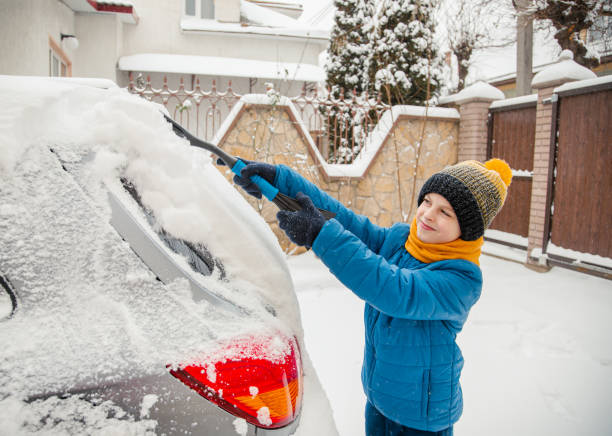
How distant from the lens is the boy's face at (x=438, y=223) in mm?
1272

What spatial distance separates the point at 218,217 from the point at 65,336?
17.3 inches

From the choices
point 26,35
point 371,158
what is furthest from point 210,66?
point 371,158

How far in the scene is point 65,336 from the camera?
857 mm

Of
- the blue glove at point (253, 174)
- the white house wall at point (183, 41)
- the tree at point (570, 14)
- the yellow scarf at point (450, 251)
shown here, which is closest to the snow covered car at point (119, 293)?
the blue glove at point (253, 174)

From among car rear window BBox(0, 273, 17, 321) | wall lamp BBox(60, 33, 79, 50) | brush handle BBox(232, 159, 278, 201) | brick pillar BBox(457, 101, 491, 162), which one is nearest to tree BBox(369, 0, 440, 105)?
brick pillar BBox(457, 101, 491, 162)

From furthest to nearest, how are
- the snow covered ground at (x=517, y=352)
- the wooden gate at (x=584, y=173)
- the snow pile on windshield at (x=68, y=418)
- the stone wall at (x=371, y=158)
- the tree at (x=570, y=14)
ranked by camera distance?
the tree at (x=570, y=14)
the stone wall at (x=371, y=158)
the wooden gate at (x=584, y=173)
the snow covered ground at (x=517, y=352)
the snow pile on windshield at (x=68, y=418)

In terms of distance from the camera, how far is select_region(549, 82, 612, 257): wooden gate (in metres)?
4.21

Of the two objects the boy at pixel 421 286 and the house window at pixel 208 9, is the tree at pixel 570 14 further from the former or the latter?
the house window at pixel 208 9

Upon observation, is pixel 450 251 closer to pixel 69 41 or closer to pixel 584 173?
pixel 584 173

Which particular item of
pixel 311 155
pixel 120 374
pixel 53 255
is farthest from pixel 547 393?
pixel 311 155

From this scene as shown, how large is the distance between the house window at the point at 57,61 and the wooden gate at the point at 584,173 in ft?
24.0

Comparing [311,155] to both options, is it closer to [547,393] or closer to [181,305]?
[547,393]

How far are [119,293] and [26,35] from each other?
5.61 metres

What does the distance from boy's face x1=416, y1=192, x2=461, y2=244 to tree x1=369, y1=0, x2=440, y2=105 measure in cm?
609
